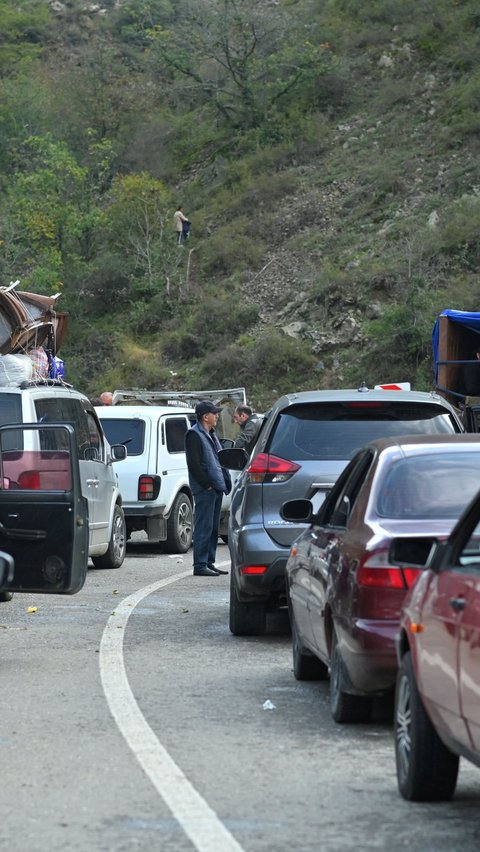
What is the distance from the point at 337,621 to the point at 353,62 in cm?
5827

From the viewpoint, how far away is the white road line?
510 centimetres

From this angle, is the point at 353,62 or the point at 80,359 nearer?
the point at 80,359

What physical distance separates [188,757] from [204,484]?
9.76m

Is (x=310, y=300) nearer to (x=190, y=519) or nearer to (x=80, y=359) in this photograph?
(x=80, y=359)

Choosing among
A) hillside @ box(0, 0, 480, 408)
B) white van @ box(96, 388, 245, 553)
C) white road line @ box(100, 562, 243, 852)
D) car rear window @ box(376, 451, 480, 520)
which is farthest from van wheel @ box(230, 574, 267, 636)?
hillside @ box(0, 0, 480, 408)

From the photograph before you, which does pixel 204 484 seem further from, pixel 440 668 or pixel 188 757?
pixel 440 668

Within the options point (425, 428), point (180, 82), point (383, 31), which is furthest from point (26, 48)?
point (425, 428)

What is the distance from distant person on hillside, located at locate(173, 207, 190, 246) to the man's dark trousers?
38.6 m

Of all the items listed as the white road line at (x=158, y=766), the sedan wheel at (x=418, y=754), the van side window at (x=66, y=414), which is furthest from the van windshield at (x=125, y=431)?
the sedan wheel at (x=418, y=754)

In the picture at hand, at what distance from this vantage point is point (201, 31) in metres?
66.1

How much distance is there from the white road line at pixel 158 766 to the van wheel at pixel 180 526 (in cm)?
896

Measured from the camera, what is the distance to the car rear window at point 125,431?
19797 mm

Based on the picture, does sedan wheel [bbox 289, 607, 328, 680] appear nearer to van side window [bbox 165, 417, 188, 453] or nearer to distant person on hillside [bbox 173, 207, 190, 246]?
van side window [bbox 165, 417, 188, 453]

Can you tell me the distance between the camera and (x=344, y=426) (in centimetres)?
1041
